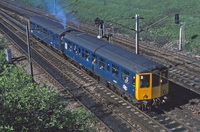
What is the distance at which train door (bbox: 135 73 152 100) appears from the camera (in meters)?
16.2

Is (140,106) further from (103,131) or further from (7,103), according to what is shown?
(7,103)

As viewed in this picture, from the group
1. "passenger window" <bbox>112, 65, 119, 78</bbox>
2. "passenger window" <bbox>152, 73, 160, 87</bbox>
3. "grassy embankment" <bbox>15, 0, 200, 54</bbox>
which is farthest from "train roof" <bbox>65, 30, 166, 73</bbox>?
"grassy embankment" <bbox>15, 0, 200, 54</bbox>

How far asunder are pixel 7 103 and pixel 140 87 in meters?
8.99

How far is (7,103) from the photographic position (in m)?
9.45

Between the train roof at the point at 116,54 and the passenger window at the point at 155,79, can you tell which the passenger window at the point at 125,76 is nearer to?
the train roof at the point at 116,54

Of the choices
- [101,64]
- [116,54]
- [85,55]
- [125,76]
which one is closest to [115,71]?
[125,76]

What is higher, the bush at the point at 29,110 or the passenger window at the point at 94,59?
the bush at the point at 29,110

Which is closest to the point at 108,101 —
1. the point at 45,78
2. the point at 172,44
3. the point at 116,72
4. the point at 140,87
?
the point at 116,72

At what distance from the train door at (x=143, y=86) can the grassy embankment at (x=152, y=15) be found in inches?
214

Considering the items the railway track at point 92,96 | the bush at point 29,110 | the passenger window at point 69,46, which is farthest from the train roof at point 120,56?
the bush at point 29,110

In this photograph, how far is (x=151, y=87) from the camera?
1645 centimetres

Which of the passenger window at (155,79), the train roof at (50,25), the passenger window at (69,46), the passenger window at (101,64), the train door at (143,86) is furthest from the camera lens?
the train roof at (50,25)

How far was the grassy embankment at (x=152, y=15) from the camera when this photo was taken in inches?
1374

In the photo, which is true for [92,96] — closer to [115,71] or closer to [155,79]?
[115,71]
